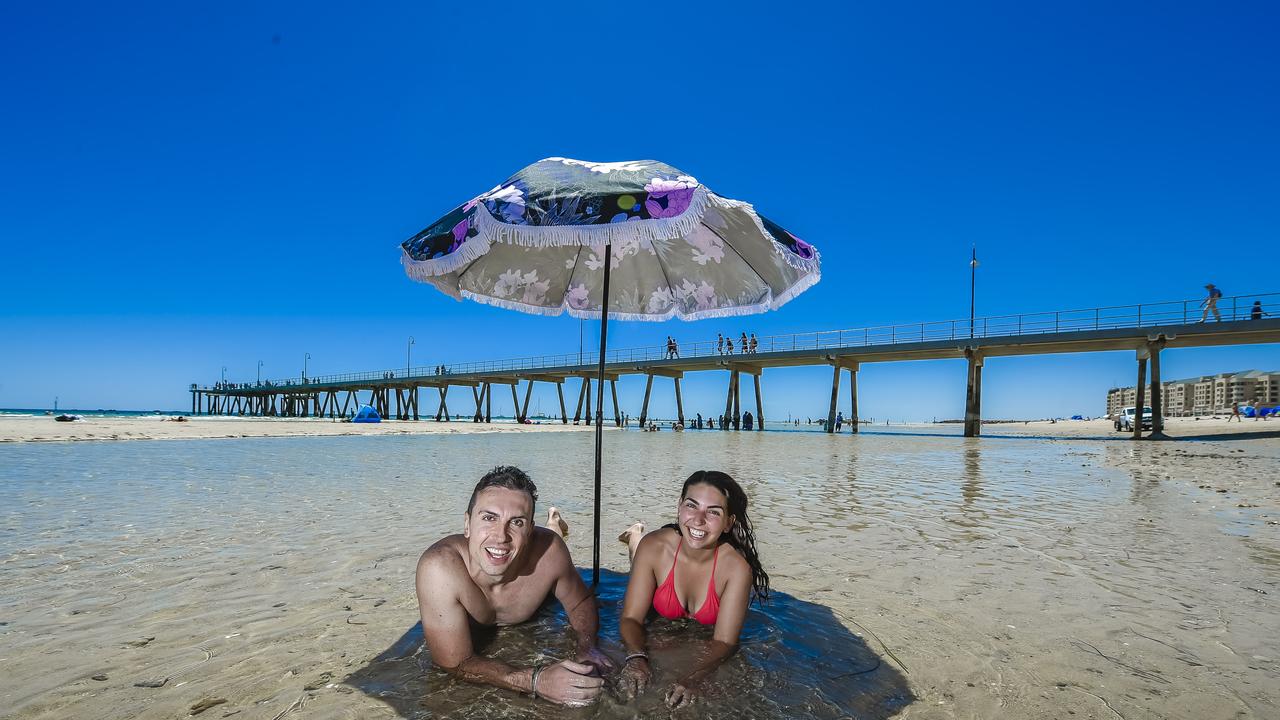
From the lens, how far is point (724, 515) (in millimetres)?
2650

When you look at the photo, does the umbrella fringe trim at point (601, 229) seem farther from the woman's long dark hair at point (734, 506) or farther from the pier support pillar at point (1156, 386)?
the pier support pillar at point (1156, 386)

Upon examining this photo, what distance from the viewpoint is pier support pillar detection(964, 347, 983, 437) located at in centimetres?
2420

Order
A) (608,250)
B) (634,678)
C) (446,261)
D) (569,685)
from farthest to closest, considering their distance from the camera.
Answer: (608,250), (446,261), (634,678), (569,685)

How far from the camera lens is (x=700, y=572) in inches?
112

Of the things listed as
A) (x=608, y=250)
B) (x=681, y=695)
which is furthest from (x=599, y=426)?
(x=681, y=695)

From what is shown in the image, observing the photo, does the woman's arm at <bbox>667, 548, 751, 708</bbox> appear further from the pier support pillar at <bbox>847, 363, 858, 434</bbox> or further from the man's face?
the pier support pillar at <bbox>847, 363, 858, 434</bbox>

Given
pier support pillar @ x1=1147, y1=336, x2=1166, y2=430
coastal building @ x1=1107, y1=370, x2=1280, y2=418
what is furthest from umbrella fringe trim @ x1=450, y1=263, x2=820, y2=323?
coastal building @ x1=1107, y1=370, x2=1280, y2=418

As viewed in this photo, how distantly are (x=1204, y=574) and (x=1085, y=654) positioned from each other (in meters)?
2.08

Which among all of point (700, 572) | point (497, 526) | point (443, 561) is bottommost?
point (700, 572)

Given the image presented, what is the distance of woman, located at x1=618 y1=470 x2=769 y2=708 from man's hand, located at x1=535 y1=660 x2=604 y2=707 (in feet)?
0.67

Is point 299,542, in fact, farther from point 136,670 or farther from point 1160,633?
point 1160,633

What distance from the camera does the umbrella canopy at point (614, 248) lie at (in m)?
2.87

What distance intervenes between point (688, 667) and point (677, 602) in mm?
446

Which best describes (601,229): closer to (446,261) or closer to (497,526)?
(446,261)
